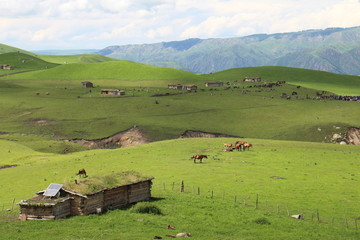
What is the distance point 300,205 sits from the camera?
49.6 metres

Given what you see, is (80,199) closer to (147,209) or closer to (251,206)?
(147,209)

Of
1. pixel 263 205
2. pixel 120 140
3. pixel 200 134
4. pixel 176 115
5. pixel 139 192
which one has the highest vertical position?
pixel 176 115

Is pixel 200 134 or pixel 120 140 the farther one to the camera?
pixel 200 134

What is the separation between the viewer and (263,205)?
49062 millimetres

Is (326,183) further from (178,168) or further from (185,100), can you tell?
(185,100)

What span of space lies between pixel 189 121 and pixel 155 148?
2056 inches

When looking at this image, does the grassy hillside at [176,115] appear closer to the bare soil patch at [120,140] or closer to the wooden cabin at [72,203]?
the bare soil patch at [120,140]

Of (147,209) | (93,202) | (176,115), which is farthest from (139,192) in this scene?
(176,115)

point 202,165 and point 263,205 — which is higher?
point 202,165

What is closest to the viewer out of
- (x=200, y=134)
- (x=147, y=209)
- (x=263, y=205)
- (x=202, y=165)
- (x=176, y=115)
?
(x=147, y=209)

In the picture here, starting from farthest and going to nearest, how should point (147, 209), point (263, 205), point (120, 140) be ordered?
point (120, 140) < point (263, 205) < point (147, 209)

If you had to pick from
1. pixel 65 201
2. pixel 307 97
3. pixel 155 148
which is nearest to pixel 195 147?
pixel 155 148

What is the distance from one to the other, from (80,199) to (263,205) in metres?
20.1

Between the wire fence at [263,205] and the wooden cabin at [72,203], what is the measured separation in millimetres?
10122
